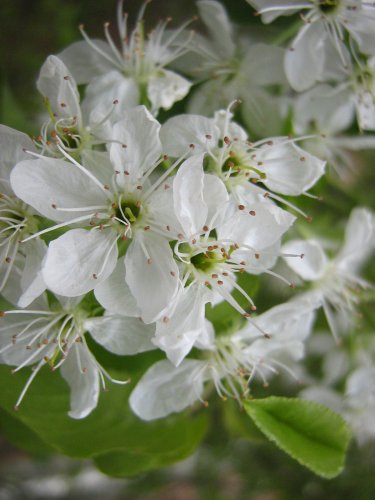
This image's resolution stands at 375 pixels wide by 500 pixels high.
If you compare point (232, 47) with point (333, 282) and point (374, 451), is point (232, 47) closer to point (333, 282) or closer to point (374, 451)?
point (333, 282)

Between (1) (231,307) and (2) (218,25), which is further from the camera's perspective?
(2) (218,25)

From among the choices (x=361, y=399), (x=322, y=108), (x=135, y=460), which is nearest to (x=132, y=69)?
(x=322, y=108)

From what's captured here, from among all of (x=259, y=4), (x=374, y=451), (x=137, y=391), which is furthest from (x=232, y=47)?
(x=374, y=451)

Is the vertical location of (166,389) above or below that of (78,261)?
below

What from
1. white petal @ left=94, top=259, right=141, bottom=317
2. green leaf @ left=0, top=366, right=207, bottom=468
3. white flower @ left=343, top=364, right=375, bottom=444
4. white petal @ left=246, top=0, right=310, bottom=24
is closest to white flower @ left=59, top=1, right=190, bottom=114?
white petal @ left=246, top=0, right=310, bottom=24

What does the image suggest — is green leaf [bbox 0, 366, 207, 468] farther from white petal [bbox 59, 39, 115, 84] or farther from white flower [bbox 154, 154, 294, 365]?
white petal [bbox 59, 39, 115, 84]

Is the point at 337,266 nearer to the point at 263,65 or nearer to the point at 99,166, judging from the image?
the point at 263,65

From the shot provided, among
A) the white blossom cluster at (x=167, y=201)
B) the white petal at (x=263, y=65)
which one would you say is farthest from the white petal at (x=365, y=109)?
the white petal at (x=263, y=65)
